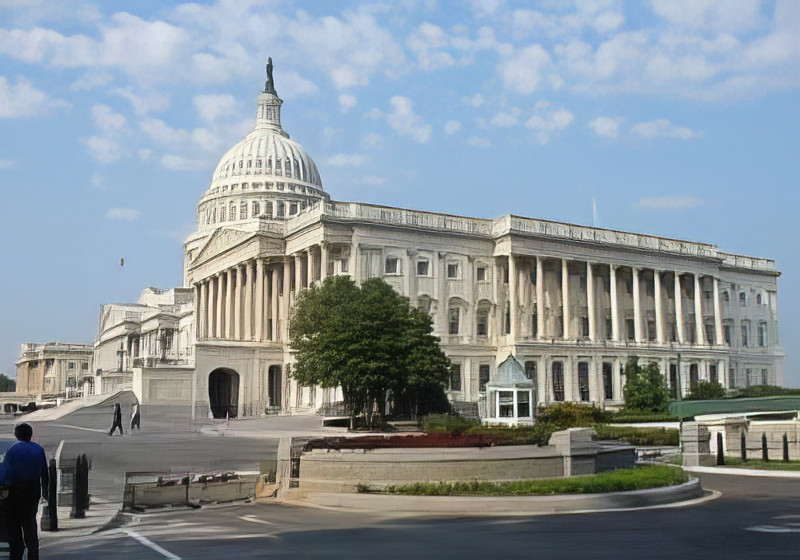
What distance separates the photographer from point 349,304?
63.2 m

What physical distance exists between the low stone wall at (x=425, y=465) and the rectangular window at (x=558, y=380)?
64227mm

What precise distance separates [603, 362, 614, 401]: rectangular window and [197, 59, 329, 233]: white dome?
192ft

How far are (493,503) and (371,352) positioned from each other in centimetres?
3803

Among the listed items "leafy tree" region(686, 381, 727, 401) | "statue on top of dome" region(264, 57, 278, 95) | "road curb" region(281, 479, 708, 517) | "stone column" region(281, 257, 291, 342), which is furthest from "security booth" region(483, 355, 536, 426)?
"statue on top of dome" region(264, 57, 278, 95)

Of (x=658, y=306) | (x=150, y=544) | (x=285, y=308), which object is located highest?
(x=658, y=306)

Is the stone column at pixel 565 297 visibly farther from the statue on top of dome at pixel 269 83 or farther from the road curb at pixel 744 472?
the statue on top of dome at pixel 269 83

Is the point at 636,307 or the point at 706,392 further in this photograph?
the point at 636,307

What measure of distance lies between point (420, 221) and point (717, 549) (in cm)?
7093

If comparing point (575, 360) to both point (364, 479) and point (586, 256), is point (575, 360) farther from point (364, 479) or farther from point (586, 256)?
point (364, 479)

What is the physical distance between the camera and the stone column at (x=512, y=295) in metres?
88.8

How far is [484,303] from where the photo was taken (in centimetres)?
9019

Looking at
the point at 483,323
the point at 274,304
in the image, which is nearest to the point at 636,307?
the point at 483,323

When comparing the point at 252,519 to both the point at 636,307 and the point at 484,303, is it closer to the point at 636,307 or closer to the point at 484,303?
the point at 484,303

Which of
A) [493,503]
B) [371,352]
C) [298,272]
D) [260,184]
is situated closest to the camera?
[493,503]
